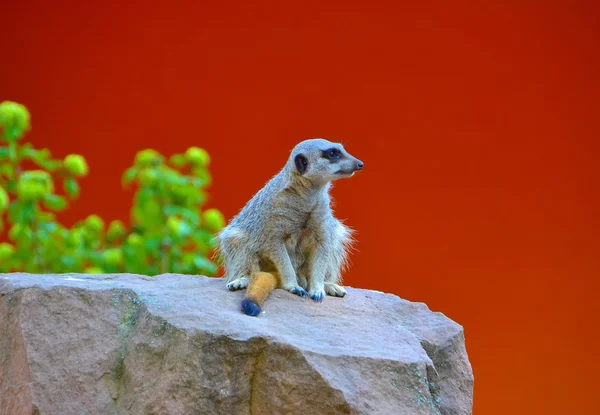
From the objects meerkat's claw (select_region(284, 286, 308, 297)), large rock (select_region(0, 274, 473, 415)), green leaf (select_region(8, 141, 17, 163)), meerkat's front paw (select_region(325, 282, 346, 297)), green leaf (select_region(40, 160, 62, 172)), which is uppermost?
green leaf (select_region(8, 141, 17, 163))

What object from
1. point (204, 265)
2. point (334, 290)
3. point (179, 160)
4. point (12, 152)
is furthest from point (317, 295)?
point (12, 152)

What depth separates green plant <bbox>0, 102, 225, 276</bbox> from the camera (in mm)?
4066

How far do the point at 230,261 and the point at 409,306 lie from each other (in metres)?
0.69

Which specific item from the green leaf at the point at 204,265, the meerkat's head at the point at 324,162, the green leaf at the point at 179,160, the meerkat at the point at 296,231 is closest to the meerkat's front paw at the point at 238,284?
the meerkat at the point at 296,231

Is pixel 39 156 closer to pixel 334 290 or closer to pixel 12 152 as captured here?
pixel 12 152

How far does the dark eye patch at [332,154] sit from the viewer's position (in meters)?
3.10

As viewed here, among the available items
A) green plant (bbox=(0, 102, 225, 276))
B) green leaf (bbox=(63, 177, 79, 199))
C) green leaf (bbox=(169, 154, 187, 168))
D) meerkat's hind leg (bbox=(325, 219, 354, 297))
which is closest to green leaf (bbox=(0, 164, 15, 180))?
green plant (bbox=(0, 102, 225, 276))

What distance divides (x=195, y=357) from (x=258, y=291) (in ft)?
1.37

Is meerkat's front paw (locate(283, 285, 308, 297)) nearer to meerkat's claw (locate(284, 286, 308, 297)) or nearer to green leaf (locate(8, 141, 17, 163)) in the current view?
meerkat's claw (locate(284, 286, 308, 297))

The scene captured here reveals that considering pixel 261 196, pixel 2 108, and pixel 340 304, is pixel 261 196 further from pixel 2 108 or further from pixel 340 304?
pixel 2 108

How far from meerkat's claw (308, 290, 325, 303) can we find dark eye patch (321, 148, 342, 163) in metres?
0.47

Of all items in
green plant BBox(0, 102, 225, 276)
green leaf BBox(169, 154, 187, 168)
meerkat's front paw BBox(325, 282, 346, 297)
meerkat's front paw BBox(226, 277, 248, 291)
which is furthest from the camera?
green leaf BBox(169, 154, 187, 168)

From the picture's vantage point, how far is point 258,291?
287 centimetres

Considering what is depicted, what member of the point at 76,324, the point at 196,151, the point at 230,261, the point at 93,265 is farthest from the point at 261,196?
the point at 93,265
